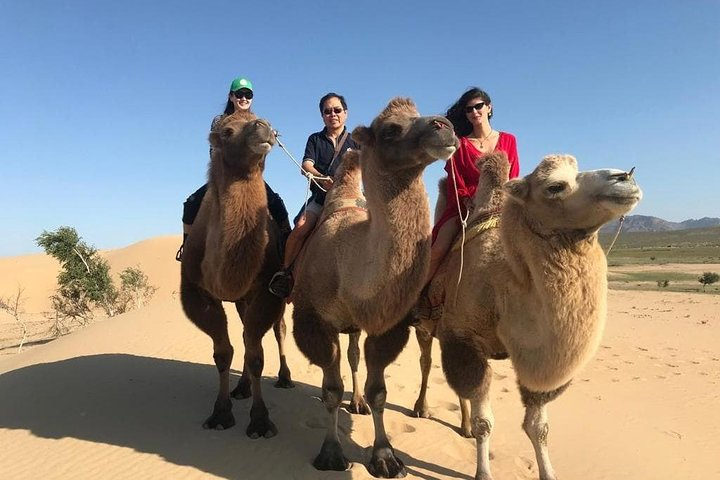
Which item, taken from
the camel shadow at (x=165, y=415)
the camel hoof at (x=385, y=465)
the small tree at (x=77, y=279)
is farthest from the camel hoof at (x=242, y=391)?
the small tree at (x=77, y=279)

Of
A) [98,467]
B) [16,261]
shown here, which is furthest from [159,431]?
[16,261]

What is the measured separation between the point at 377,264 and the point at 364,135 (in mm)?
1088

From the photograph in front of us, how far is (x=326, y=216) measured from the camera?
525 cm

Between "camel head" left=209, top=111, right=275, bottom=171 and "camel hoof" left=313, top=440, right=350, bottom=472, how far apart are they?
8.99ft

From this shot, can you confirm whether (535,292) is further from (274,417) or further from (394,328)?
(274,417)

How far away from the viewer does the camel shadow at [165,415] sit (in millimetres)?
4793

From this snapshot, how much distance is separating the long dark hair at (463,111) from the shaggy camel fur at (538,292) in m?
1.59

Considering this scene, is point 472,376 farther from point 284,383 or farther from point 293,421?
point 284,383

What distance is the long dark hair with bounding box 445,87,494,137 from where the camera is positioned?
17.2ft

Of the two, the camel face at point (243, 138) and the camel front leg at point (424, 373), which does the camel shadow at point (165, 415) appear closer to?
the camel front leg at point (424, 373)

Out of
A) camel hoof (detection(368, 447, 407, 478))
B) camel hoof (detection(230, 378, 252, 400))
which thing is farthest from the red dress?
camel hoof (detection(230, 378, 252, 400))

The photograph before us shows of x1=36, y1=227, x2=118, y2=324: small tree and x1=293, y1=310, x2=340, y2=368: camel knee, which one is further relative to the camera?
x1=36, y1=227, x2=118, y2=324: small tree

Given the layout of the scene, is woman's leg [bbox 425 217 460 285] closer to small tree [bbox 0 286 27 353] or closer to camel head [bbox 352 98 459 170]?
camel head [bbox 352 98 459 170]

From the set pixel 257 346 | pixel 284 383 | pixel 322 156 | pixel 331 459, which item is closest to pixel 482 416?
pixel 331 459
